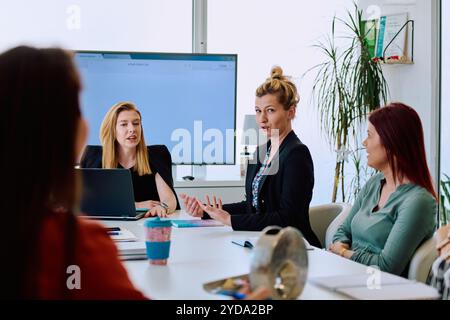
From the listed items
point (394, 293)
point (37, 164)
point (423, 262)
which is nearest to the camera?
point (37, 164)

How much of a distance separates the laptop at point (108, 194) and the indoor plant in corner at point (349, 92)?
89.1 inches

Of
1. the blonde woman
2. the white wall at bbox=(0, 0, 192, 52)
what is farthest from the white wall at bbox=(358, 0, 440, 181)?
the blonde woman

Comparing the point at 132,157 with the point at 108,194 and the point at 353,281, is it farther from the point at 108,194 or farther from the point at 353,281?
the point at 353,281

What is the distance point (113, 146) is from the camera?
3.45 m

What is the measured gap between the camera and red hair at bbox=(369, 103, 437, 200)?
2.44 m

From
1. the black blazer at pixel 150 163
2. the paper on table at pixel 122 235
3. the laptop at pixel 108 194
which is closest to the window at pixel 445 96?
the black blazer at pixel 150 163

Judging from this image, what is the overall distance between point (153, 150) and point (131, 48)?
1.42 m

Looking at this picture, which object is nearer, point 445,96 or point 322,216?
point 322,216

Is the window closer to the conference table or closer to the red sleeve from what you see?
the conference table

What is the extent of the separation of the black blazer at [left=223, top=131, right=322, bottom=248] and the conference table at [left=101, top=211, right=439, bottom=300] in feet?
1.09

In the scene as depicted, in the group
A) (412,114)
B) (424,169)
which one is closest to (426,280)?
(424,169)

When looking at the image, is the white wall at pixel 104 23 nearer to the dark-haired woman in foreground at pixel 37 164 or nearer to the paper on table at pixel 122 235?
the paper on table at pixel 122 235

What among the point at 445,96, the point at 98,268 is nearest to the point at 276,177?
the point at 98,268

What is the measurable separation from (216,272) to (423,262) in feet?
2.66
